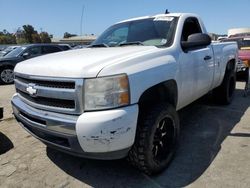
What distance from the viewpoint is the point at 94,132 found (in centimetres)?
267

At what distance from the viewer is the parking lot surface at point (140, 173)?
128 inches

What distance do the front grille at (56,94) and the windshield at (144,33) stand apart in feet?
4.82

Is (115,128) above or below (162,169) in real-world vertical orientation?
above

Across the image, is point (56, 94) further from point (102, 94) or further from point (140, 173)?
point (140, 173)

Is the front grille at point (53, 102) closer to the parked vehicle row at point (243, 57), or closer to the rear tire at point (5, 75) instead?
the parked vehicle row at point (243, 57)

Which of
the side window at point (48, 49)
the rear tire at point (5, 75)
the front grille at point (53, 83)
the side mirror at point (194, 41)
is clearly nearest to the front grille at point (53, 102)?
the front grille at point (53, 83)

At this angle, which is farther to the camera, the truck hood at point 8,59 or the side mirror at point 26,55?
the side mirror at point 26,55

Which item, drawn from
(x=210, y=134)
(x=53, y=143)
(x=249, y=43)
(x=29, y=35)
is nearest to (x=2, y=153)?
(x=53, y=143)

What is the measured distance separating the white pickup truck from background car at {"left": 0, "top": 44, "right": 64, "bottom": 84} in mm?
8938

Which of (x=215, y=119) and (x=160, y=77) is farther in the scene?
(x=215, y=119)

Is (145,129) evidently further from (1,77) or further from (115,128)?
(1,77)

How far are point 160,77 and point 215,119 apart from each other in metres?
2.47

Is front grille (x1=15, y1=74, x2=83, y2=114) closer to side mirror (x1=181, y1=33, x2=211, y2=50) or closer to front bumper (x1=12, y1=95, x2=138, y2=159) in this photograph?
front bumper (x1=12, y1=95, x2=138, y2=159)

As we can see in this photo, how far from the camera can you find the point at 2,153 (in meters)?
4.16
